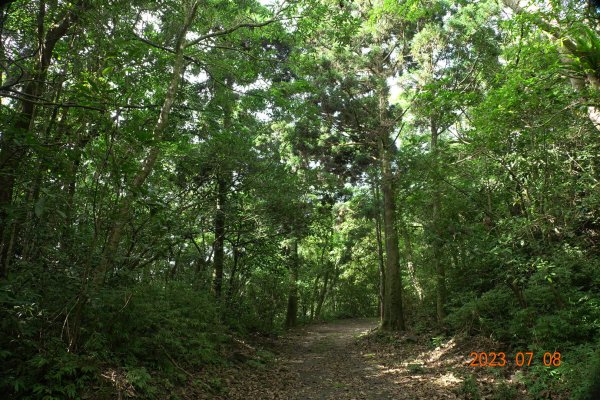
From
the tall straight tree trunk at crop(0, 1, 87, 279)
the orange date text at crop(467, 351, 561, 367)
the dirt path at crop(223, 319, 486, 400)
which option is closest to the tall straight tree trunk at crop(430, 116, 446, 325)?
the dirt path at crop(223, 319, 486, 400)

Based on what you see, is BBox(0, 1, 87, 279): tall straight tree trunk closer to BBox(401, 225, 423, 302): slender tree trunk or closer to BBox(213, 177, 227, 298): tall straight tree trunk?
BBox(213, 177, 227, 298): tall straight tree trunk

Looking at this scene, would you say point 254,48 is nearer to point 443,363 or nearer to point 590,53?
point 590,53

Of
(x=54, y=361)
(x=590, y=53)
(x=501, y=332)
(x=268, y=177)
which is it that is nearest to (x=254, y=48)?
(x=268, y=177)

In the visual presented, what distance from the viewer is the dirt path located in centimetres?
709

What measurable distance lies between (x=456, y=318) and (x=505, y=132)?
5.29m

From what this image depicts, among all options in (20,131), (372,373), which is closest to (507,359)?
(372,373)

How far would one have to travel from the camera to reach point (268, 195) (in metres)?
11.8

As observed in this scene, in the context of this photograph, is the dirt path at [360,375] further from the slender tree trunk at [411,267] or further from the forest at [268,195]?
the slender tree trunk at [411,267]

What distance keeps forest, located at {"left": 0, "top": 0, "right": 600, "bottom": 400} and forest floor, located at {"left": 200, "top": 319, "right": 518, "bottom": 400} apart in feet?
0.25

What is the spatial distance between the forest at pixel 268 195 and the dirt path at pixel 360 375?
8 centimetres

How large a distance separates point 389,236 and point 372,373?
5.80m

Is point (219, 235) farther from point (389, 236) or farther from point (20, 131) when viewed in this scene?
point (20, 131)

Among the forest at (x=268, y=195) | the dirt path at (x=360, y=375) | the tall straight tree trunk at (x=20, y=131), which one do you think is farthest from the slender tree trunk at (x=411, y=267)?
the tall straight tree trunk at (x=20, y=131)

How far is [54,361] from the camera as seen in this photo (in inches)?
181
